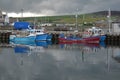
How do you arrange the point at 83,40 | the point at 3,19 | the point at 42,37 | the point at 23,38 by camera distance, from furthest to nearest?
the point at 3,19
the point at 42,37
the point at 23,38
the point at 83,40

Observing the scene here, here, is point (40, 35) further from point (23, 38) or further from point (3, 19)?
point (3, 19)

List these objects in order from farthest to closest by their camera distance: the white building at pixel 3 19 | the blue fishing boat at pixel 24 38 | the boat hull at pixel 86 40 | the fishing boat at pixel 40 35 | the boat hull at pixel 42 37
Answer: the white building at pixel 3 19 → the boat hull at pixel 42 37 → the fishing boat at pixel 40 35 → the blue fishing boat at pixel 24 38 → the boat hull at pixel 86 40

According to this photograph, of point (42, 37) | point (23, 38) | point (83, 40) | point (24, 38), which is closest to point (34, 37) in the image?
point (24, 38)

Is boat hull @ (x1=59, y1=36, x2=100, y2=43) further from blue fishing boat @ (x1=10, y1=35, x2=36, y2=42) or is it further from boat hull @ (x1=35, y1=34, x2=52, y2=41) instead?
blue fishing boat @ (x1=10, y1=35, x2=36, y2=42)

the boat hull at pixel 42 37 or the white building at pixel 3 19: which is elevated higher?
the white building at pixel 3 19

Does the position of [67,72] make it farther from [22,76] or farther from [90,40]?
[90,40]

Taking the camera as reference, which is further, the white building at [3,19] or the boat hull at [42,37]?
the white building at [3,19]

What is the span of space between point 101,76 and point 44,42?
54296 mm

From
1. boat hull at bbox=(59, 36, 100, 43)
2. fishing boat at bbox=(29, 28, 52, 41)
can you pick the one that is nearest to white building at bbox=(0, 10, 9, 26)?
fishing boat at bbox=(29, 28, 52, 41)

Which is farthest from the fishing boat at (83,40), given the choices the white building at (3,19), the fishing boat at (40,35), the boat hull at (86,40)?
the white building at (3,19)

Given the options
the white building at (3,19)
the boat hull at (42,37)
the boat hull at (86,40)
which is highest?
the white building at (3,19)

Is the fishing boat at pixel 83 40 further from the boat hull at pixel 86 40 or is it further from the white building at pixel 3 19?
the white building at pixel 3 19

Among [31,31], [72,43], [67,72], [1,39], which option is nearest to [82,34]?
[72,43]

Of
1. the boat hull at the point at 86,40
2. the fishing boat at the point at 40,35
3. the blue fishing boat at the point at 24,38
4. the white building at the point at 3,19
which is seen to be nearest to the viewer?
the boat hull at the point at 86,40
